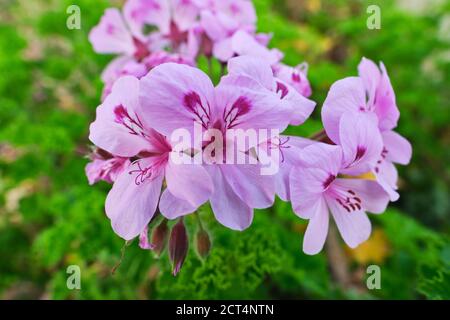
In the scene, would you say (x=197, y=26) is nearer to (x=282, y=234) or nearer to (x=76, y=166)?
(x=282, y=234)

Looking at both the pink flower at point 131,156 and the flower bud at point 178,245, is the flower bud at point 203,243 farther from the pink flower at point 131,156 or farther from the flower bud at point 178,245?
the pink flower at point 131,156

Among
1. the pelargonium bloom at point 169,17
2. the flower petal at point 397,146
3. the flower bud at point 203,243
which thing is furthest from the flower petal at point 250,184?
the pelargonium bloom at point 169,17

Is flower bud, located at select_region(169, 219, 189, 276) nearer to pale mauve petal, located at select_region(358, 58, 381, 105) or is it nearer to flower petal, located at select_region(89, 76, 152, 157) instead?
flower petal, located at select_region(89, 76, 152, 157)

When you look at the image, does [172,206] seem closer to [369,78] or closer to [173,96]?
[173,96]

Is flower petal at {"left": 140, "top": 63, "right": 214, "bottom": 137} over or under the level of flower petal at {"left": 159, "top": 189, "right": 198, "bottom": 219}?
over

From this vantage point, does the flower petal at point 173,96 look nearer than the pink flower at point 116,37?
Yes

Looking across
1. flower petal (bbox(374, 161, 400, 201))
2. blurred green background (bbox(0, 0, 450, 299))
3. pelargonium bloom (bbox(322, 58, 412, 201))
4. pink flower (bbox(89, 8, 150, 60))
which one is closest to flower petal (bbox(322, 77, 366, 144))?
pelargonium bloom (bbox(322, 58, 412, 201))
